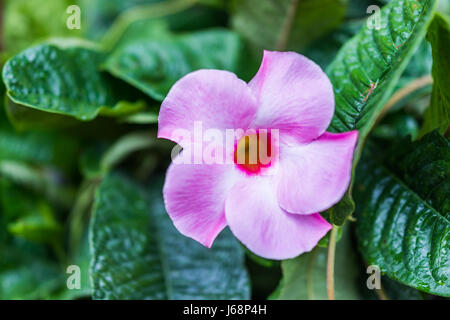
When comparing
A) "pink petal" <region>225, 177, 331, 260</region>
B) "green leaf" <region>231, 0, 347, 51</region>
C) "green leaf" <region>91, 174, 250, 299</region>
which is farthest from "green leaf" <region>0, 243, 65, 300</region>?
"green leaf" <region>231, 0, 347, 51</region>

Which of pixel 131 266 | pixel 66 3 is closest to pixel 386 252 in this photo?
pixel 131 266

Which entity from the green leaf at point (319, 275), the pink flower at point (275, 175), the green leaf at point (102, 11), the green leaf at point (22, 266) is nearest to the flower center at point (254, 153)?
the pink flower at point (275, 175)

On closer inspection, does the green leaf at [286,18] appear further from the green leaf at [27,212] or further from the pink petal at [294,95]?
the green leaf at [27,212]

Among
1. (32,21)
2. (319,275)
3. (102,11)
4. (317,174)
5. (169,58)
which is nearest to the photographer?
(317,174)

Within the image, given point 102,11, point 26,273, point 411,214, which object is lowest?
→ point 26,273

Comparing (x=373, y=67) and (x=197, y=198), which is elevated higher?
(x=373, y=67)

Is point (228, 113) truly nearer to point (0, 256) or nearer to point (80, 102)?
point (80, 102)

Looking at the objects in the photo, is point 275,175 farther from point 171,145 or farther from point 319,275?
point 171,145

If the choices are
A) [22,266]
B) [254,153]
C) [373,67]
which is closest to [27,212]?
[22,266]
